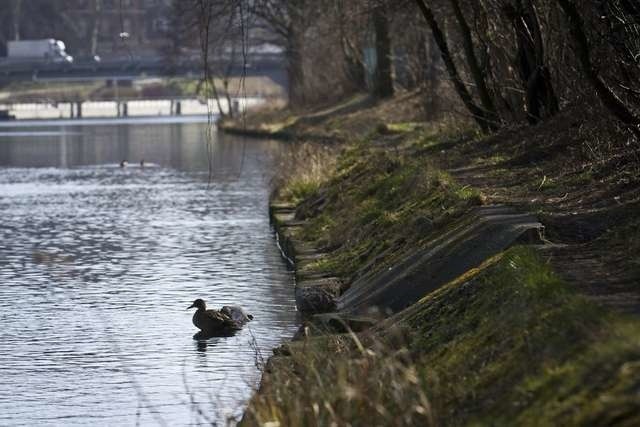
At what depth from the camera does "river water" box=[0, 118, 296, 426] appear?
13805mm

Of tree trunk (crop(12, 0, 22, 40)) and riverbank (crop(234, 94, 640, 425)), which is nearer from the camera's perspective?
riverbank (crop(234, 94, 640, 425))

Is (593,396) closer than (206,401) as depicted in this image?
Yes

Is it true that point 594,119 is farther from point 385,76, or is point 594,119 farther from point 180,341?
point 385,76

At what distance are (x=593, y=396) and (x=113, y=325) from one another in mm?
10993

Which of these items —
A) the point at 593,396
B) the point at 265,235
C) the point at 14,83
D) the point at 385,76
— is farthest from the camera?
the point at 14,83

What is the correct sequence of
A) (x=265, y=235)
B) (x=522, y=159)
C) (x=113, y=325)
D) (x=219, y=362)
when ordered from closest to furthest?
(x=219, y=362)
(x=113, y=325)
(x=522, y=159)
(x=265, y=235)

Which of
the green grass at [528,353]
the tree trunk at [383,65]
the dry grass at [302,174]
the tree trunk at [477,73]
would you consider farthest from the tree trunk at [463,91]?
the tree trunk at [383,65]

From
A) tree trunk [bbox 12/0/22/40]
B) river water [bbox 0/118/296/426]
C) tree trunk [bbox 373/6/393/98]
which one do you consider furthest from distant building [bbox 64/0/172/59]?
river water [bbox 0/118/296/426]

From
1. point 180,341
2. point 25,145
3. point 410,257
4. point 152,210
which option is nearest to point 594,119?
point 410,257

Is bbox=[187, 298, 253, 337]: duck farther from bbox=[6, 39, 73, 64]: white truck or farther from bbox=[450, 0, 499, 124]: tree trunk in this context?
bbox=[6, 39, 73, 64]: white truck

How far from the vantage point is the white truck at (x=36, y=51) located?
133250 mm

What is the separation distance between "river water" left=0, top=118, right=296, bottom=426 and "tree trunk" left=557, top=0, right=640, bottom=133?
11.3ft

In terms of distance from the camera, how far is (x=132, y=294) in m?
20.7

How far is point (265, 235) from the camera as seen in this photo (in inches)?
1097
